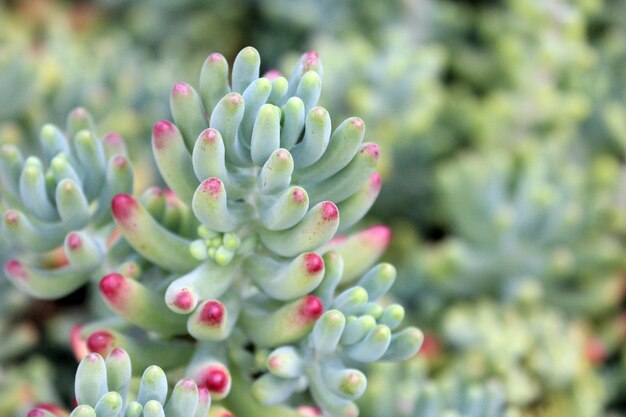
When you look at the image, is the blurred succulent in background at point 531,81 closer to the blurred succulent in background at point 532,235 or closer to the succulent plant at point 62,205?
the blurred succulent in background at point 532,235

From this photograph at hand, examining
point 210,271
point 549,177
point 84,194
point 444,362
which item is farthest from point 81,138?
point 549,177

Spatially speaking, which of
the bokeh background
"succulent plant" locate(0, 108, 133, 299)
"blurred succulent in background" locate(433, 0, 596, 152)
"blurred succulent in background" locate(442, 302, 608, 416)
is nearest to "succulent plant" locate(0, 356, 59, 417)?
the bokeh background

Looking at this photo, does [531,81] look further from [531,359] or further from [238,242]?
[238,242]

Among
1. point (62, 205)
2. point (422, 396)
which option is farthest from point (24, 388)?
point (422, 396)

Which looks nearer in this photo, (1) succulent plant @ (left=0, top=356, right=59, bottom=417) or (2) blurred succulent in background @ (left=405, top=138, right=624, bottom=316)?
(1) succulent plant @ (left=0, top=356, right=59, bottom=417)

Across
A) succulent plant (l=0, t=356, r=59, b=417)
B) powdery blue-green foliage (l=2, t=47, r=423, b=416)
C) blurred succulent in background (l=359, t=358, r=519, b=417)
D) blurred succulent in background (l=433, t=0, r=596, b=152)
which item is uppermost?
blurred succulent in background (l=433, t=0, r=596, b=152)

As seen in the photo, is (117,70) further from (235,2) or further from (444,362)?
(444,362)

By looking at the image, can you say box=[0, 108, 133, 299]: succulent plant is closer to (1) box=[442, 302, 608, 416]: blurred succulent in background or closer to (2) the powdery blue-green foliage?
(2) the powdery blue-green foliage

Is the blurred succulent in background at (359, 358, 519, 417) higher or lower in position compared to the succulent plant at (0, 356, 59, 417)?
higher

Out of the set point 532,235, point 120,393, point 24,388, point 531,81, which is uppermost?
point 531,81
